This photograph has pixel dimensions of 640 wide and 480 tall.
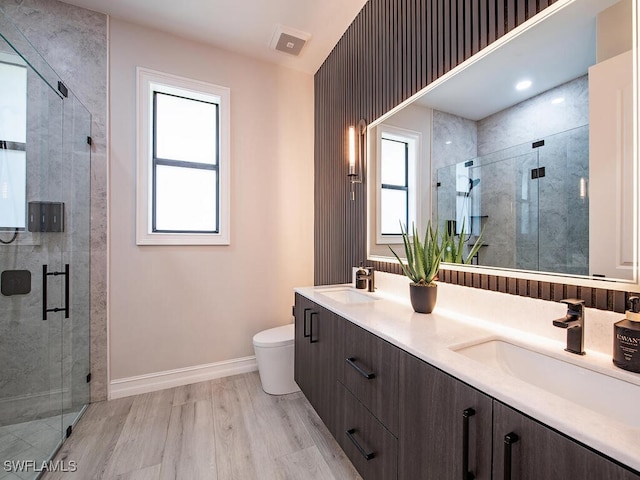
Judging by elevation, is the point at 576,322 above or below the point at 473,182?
below

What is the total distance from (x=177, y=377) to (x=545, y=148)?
111 inches

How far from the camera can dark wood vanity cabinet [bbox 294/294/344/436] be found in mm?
1418

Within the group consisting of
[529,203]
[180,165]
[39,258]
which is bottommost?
[39,258]

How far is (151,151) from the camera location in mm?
2240

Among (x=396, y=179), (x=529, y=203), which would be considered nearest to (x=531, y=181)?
(x=529, y=203)

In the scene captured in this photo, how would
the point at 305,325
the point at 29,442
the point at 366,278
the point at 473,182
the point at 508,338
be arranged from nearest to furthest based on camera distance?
the point at 508,338, the point at 473,182, the point at 29,442, the point at 305,325, the point at 366,278

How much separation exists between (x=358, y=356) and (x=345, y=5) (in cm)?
239

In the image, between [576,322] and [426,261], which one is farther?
[426,261]

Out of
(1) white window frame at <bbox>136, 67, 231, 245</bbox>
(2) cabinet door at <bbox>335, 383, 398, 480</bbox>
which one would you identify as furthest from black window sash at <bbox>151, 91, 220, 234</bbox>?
(2) cabinet door at <bbox>335, 383, 398, 480</bbox>

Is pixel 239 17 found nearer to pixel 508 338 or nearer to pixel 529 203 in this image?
pixel 529 203

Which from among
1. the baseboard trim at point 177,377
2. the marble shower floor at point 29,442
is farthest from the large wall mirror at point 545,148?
the marble shower floor at point 29,442

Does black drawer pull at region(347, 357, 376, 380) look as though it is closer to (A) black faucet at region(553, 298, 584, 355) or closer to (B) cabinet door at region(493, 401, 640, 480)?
(B) cabinet door at region(493, 401, 640, 480)

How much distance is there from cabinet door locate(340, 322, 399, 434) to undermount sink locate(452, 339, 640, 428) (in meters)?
0.24

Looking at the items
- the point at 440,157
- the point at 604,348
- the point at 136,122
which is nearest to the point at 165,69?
the point at 136,122
